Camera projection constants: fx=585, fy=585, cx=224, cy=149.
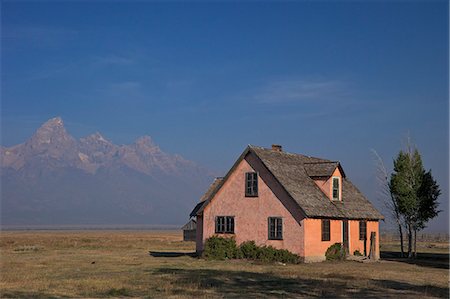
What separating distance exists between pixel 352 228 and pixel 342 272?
12.7 meters

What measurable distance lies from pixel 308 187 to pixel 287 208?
400 centimetres

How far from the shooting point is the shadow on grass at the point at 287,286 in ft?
73.9

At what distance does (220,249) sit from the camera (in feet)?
136

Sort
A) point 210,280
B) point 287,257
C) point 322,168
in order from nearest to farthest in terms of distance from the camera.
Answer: point 210,280 → point 287,257 → point 322,168

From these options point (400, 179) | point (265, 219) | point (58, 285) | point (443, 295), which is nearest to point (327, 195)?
point (265, 219)

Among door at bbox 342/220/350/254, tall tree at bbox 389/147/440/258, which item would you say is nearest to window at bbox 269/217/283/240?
door at bbox 342/220/350/254

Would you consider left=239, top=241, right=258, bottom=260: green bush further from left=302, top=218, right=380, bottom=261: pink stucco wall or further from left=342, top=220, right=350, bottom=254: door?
left=342, top=220, right=350, bottom=254: door

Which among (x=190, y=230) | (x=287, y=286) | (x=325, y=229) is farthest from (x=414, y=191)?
(x=190, y=230)

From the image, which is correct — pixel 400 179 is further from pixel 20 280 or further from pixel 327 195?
pixel 20 280

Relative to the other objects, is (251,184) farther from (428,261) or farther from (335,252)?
(428,261)

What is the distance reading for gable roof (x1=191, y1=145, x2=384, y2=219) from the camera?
40281mm

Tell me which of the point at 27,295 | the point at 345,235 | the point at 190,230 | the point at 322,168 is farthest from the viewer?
Result: the point at 190,230

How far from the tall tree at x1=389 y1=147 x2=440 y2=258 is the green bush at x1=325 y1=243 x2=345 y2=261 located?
10.7 meters

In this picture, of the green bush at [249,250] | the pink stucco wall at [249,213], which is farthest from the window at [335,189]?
the green bush at [249,250]
